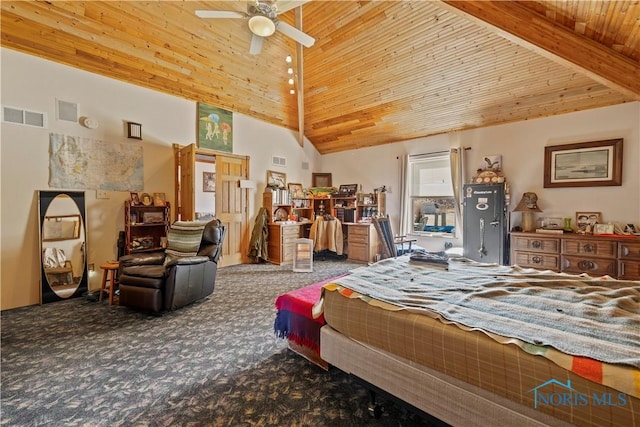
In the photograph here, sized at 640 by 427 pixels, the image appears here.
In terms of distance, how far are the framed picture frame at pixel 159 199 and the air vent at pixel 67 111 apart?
141 centimetres

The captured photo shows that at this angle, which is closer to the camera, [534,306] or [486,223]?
[534,306]

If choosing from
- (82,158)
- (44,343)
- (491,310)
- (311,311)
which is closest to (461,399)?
(491,310)

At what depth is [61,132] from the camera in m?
3.59

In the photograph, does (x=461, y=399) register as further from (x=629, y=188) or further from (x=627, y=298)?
(x=629, y=188)

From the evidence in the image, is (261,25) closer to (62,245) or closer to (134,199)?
(134,199)

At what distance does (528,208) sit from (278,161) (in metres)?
4.94

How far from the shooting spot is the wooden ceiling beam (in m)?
2.81

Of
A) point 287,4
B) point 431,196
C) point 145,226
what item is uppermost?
point 287,4

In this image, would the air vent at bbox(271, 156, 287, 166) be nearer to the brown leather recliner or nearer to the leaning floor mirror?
the brown leather recliner

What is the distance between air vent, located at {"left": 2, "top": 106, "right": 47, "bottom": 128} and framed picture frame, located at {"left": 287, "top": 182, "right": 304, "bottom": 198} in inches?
166

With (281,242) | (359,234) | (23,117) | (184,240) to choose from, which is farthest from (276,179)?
(23,117)

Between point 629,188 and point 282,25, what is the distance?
205 inches

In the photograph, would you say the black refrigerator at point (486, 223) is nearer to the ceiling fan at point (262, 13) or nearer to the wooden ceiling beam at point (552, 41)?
the wooden ceiling beam at point (552, 41)

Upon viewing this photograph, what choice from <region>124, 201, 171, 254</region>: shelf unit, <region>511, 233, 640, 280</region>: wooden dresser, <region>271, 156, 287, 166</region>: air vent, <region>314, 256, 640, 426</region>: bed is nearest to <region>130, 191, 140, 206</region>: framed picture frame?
<region>124, 201, 171, 254</region>: shelf unit
